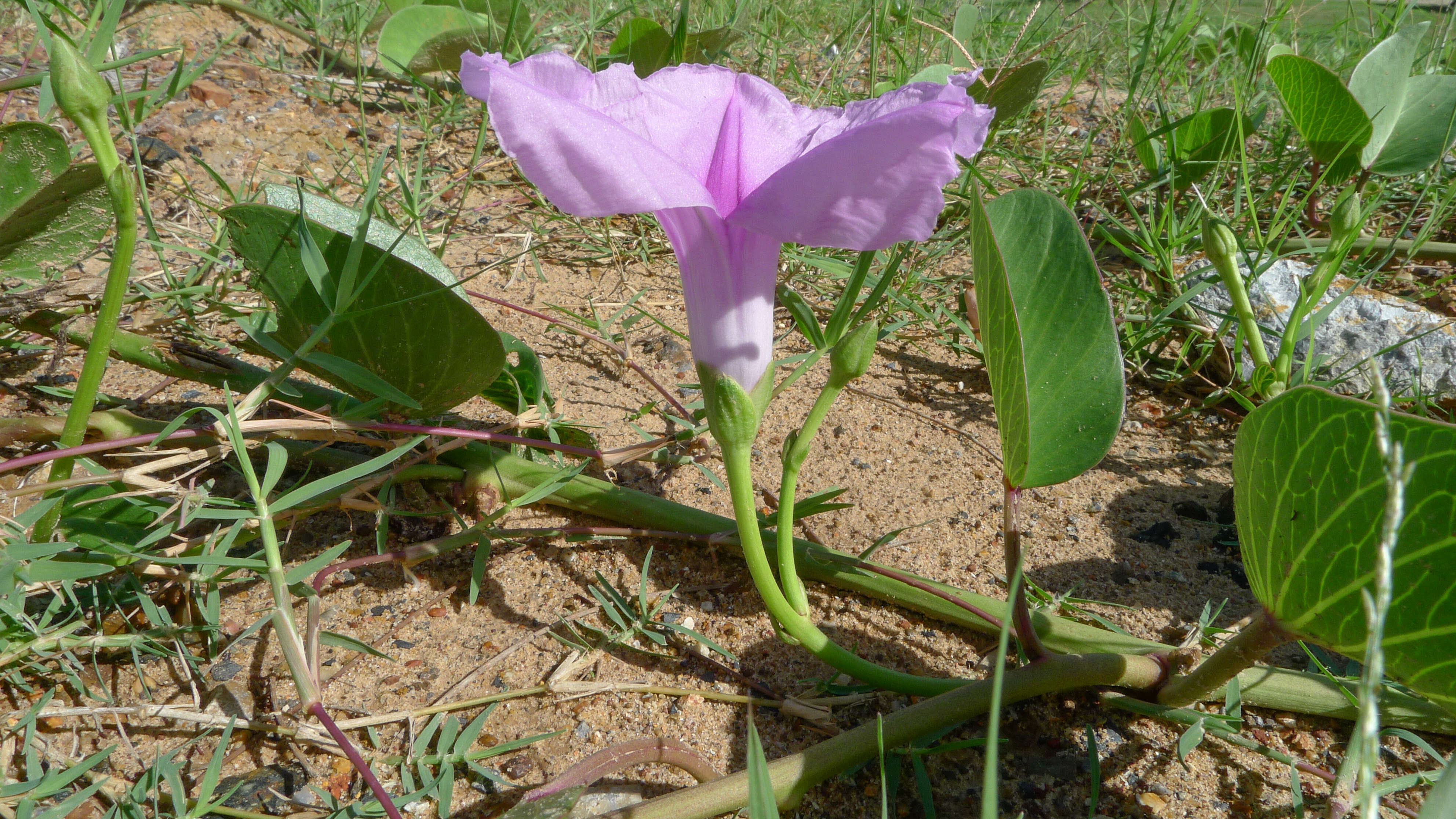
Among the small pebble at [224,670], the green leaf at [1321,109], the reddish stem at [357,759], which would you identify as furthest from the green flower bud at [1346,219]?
the small pebble at [224,670]

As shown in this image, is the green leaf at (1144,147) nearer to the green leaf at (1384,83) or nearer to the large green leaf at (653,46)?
the green leaf at (1384,83)

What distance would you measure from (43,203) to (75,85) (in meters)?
0.56

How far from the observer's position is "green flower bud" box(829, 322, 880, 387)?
82 cm

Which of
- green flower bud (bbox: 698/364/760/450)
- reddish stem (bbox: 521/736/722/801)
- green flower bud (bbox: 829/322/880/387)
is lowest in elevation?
reddish stem (bbox: 521/736/722/801)

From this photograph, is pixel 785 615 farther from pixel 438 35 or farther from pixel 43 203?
pixel 438 35

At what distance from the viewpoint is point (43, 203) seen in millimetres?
1144

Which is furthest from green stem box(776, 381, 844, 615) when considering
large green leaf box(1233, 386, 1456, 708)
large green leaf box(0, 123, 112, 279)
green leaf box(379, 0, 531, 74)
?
green leaf box(379, 0, 531, 74)

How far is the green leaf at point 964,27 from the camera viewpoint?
191 centimetres

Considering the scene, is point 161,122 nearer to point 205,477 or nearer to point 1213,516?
point 205,477

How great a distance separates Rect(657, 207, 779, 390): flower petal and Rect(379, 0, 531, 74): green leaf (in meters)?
1.57

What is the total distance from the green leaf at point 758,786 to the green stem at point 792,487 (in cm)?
31

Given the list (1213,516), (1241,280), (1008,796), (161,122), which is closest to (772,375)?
(1008,796)

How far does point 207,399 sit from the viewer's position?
4.53ft

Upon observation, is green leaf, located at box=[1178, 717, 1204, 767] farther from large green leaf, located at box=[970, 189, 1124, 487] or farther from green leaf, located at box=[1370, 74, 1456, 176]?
green leaf, located at box=[1370, 74, 1456, 176]
